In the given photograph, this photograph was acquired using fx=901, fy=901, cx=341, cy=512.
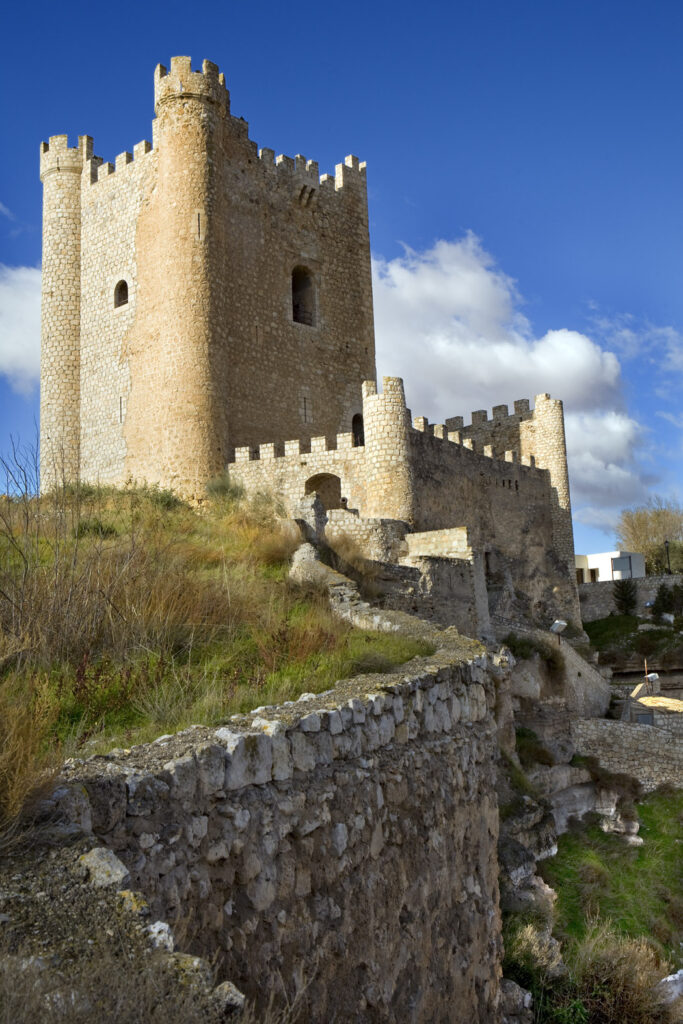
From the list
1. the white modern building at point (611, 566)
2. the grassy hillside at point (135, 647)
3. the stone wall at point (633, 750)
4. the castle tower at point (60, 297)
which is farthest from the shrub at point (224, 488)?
the white modern building at point (611, 566)

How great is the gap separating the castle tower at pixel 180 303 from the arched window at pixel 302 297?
4118mm

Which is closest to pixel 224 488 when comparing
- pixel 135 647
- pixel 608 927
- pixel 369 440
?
pixel 369 440

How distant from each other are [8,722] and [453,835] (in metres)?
3.85

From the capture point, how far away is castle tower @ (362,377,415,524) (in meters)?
20.3

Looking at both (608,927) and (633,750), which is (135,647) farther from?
(633,750)

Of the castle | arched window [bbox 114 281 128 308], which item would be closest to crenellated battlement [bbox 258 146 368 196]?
the castle

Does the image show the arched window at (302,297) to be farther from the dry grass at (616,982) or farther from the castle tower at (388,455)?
the dry grass at (616,982)

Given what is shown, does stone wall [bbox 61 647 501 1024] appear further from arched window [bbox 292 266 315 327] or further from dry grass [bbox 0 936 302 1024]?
arched window [bbox 292 266 315 327]

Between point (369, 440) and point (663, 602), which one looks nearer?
point (369, 440)

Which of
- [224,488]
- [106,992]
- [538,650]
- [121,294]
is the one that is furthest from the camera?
[121,294]

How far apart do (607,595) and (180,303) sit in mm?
24134

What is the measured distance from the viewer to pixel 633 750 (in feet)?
66.0

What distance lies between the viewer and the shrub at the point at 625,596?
37531mm

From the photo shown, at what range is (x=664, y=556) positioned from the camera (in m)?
50.2
